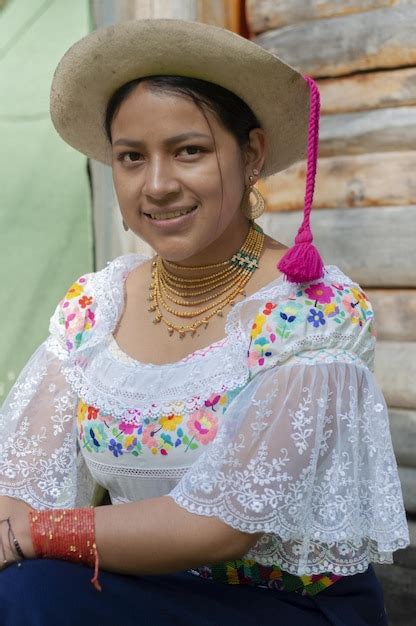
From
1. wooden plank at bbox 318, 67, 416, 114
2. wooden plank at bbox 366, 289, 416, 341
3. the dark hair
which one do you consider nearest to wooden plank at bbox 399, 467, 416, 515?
wooden plank at bbox 366, 289, 416, 341

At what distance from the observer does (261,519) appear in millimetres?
1955

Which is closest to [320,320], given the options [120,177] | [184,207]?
[184,207]

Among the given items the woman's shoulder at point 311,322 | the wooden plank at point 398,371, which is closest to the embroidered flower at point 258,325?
the woman's shoulder at point 311,322

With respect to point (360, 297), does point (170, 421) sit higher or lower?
lower

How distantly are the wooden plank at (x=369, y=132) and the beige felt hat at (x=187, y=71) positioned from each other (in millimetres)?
963

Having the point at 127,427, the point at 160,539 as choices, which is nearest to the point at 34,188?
the point at 127,427

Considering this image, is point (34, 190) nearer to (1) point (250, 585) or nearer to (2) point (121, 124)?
(2) point (121, 124)

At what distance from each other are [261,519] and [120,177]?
808 mm

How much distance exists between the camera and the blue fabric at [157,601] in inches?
76.9

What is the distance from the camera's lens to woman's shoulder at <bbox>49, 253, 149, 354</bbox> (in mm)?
2422

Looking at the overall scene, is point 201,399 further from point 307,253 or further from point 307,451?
point 307,253

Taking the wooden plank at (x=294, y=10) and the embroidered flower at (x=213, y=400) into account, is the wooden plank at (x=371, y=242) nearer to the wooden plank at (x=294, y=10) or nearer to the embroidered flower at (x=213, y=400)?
the wooden plank at (x=294, y=10)

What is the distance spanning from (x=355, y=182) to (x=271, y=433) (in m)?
1.64

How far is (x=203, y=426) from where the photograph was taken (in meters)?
2.14
